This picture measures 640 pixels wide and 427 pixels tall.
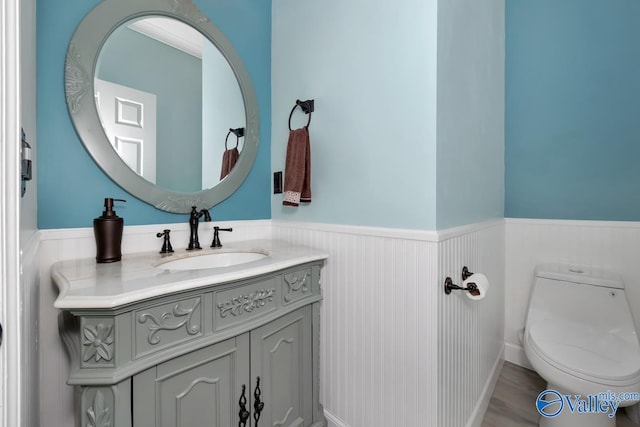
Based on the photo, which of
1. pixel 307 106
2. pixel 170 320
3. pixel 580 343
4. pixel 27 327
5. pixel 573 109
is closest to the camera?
pixel 27 327

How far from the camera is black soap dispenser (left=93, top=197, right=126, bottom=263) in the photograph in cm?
104

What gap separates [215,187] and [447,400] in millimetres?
1408

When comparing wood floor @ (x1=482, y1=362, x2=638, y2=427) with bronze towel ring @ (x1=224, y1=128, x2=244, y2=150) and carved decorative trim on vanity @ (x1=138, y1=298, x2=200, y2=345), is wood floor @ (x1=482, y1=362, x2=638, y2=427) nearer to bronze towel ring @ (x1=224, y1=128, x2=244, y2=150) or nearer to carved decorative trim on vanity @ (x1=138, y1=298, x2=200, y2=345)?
carved decorative trim on vanity @ (x1=138, y1=298, x2=200, y2=345)

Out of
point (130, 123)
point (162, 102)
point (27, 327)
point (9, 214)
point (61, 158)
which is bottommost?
point (27, 327)

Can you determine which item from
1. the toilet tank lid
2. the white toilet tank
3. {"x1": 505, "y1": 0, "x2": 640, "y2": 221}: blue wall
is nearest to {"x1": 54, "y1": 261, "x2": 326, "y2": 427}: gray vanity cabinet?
the white toilet tank

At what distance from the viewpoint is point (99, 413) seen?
721 mm

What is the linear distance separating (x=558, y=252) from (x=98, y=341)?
2332 millimetres

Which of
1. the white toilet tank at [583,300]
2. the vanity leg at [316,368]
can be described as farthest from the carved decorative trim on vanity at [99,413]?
the white toilet tank at [583,300]

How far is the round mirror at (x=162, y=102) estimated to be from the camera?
3.69 ft

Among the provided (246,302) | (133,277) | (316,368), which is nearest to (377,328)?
(316,368)

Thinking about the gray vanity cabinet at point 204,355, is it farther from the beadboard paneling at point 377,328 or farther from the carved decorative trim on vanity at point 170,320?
the beadboard paneling at point 377,328

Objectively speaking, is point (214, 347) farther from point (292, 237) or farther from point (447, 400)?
point (447, 400)

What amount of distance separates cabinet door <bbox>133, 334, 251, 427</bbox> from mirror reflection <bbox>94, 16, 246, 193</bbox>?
793 millimetres

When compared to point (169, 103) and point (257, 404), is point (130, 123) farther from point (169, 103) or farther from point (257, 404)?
point (257, 404)
